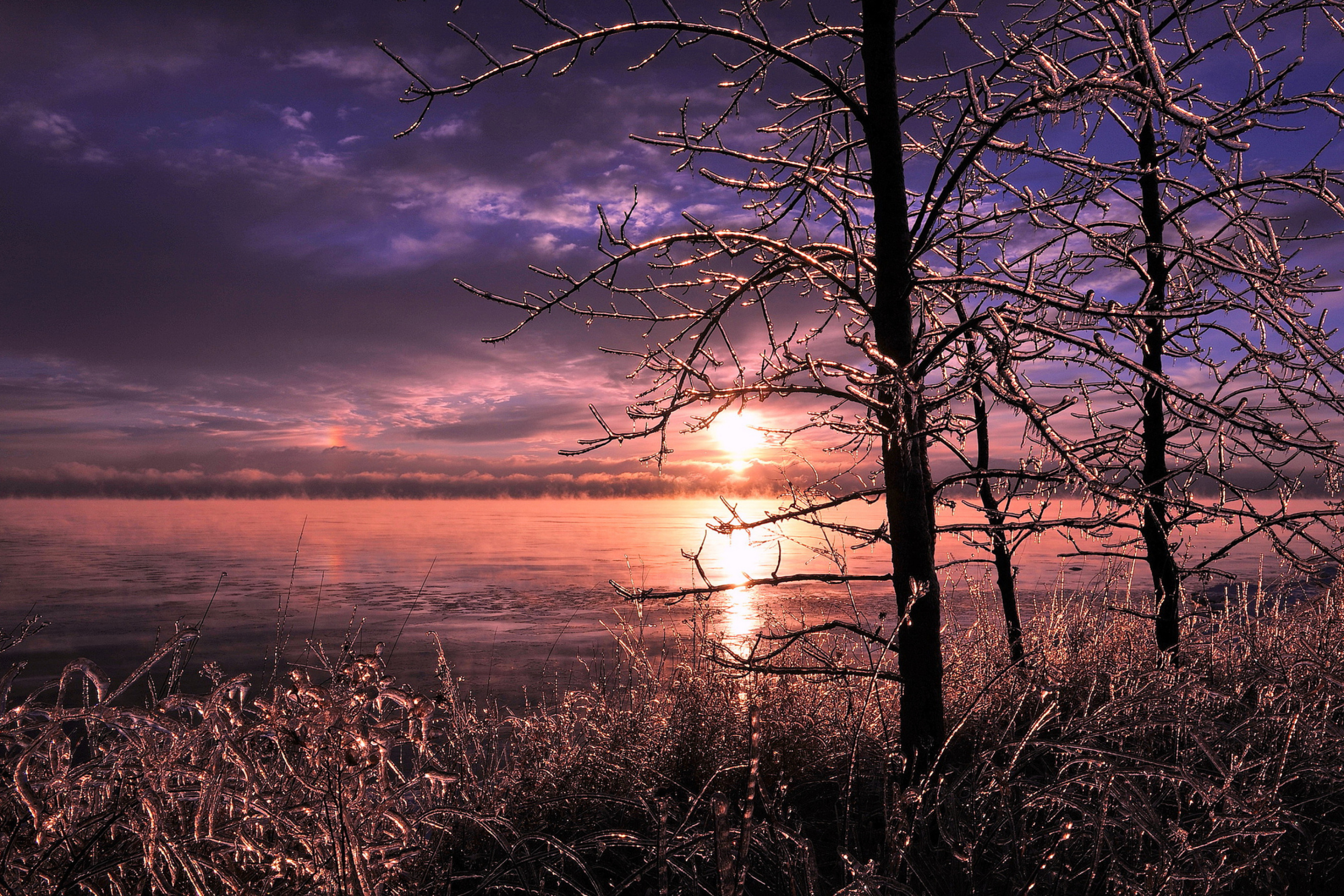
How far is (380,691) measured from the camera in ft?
6.95

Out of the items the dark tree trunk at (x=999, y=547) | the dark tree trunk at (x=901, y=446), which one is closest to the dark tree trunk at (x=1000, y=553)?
the dark tree trunk at (x=999, y=547)

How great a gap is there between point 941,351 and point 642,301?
1.67 meters

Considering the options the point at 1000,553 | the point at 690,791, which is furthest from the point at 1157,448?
the point at 690,791

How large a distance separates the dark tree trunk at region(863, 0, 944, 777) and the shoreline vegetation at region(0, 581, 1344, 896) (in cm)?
33

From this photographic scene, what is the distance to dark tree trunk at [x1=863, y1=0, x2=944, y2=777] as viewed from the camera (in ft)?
12.9

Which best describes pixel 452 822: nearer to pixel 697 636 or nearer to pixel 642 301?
pixel 697 636

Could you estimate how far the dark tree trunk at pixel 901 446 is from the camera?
3.92 metres

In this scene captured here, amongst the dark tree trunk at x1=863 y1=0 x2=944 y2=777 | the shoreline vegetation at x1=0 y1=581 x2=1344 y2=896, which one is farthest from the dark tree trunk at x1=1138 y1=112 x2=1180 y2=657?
the dark tree trunk at x1=863 y1=0 x2=944 y2=777

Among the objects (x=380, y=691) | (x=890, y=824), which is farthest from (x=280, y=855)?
(x=890, y=824)

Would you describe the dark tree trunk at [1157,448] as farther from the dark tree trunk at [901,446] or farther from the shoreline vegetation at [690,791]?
the dark tree trunk at [901,446]

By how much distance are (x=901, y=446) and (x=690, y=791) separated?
2.04m

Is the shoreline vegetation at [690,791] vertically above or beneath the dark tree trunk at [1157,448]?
beneath

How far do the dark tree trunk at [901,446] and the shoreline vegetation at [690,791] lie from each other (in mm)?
329

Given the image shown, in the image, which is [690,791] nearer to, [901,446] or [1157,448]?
[901,446]
